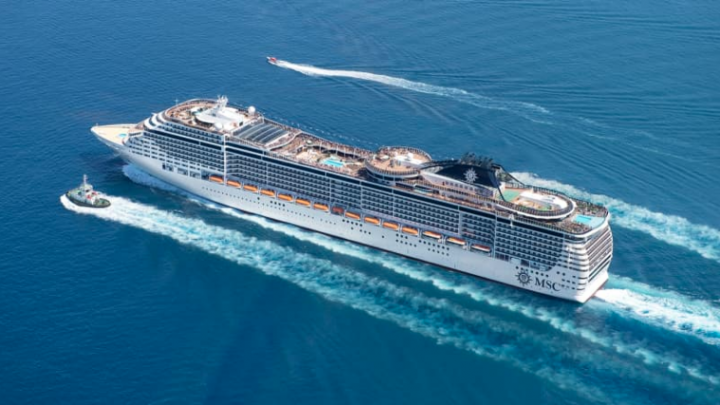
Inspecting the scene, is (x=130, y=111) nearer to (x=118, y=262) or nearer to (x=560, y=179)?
(x=118, y=262)

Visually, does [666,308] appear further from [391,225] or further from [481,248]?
[391,225]

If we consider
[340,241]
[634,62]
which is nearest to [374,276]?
[340,241]

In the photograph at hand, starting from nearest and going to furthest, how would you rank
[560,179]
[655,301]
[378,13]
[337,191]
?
[655,301]
[337,191]
[560,179]
[378,13]

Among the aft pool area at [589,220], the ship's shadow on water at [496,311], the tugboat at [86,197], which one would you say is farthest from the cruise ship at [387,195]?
the tugboat at [86,197]

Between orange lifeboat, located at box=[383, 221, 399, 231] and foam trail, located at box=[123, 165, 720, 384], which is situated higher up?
orange lifeboat, located at box=[383, 221, 399, 231]

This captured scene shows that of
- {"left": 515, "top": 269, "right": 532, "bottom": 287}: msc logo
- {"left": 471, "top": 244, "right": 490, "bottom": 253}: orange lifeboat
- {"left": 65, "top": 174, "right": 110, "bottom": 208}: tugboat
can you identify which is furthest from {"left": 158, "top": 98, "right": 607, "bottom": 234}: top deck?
{"left": 65, "top": 174, "right": 110, "bottom": 208}: tugboat

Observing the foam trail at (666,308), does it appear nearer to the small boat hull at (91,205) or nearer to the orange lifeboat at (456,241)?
the orange lifeboat at (456,241)

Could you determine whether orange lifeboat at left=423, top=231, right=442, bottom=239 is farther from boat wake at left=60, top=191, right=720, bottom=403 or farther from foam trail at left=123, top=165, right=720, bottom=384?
boat wake at left=60, top=191, right=720, bottom=403

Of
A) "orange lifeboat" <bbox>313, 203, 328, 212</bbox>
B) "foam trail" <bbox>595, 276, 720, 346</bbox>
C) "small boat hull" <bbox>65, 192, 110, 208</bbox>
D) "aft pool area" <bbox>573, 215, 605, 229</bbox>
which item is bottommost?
"foam trail" <bbox>595, 276, 720, 346</bbox>
